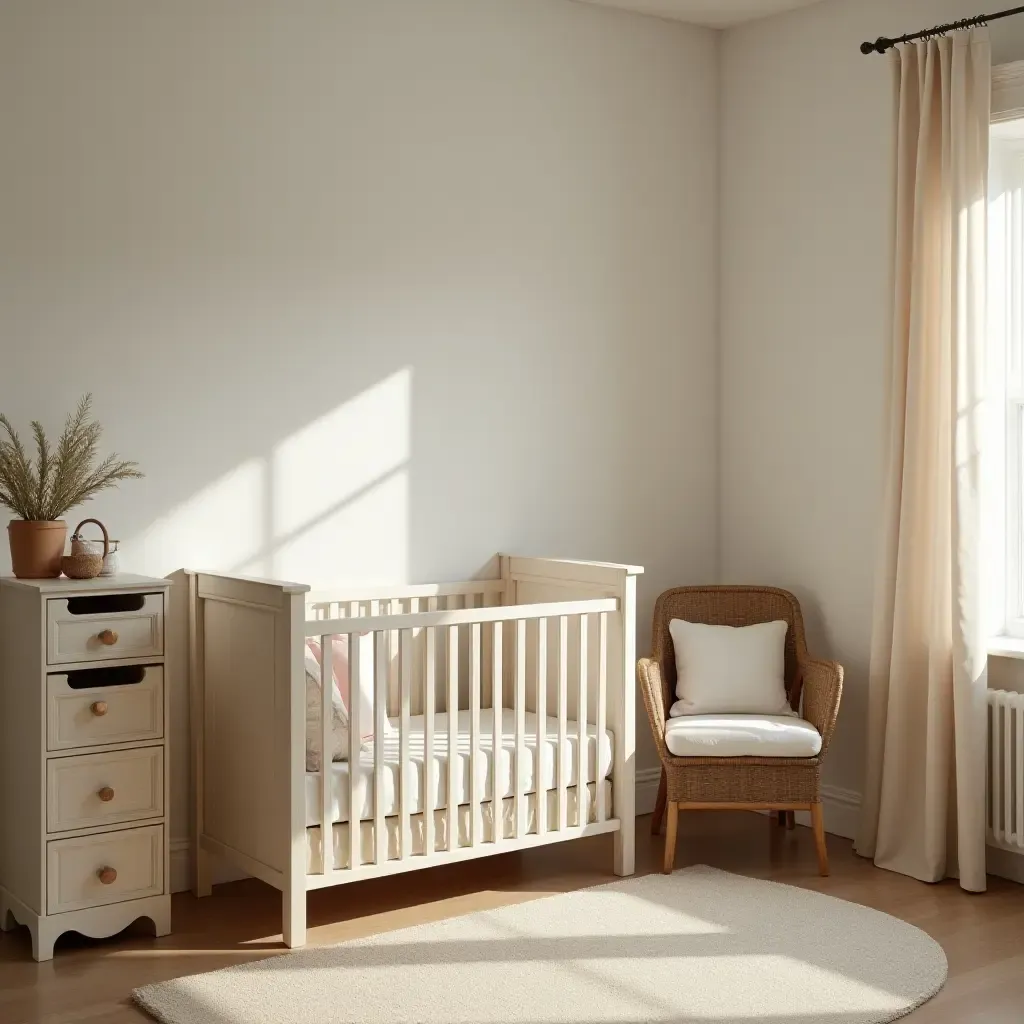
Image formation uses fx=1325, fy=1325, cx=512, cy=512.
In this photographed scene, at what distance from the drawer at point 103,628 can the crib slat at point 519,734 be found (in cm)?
96

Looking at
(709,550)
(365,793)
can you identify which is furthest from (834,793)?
(365,793)

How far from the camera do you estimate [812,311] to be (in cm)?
437

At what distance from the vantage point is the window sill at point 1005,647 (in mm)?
3754

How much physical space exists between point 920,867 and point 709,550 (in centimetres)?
138

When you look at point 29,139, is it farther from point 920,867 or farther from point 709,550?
point 920,867

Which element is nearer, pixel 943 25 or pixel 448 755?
pixel 448 755

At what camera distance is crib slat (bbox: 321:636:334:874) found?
3.20m

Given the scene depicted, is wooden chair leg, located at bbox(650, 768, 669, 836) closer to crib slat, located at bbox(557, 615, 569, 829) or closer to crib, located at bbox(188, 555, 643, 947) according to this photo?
crib, located at bbox(188, 555, 643, 947)

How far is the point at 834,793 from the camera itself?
4332 millimetres

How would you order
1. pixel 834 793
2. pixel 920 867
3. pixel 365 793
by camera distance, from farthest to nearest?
1. pixel 834 793
2. pixel 920 867
3. pixel 365 793

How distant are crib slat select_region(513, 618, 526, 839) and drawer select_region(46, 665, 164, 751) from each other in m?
0.94

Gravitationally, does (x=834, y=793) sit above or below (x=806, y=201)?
below

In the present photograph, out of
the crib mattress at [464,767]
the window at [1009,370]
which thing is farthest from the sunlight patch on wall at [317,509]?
the window at [1009,370]

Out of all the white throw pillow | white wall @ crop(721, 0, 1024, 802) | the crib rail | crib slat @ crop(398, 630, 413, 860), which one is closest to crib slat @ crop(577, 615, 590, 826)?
the crib rail
